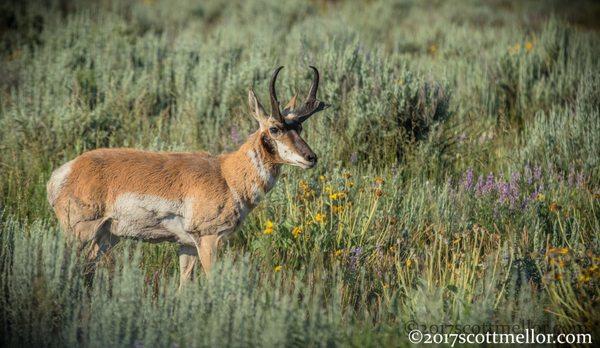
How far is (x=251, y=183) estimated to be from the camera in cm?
524

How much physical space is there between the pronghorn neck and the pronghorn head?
0.07 metres

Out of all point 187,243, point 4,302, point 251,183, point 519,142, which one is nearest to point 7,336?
point 4,302

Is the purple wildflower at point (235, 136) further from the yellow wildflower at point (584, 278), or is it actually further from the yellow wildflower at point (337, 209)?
the yellow wildflower at point (584, 278)

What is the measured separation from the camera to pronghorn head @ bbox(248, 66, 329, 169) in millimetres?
5055

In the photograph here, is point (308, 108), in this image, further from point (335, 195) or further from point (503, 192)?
point (503, 192)

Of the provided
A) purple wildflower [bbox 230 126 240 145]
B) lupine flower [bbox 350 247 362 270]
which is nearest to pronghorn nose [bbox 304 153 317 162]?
lupine flower [bbox 350 247 362 270]

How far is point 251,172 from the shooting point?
5262 millimetres

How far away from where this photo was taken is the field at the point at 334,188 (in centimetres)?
390

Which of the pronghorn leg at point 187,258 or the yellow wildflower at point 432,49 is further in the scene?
the yellow wildflower at point 432,49

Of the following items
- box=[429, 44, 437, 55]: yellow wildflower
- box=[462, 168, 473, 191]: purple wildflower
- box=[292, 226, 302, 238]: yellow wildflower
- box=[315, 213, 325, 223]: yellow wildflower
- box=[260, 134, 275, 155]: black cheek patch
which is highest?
box=[429, 44, 437, 55]: yellow wildflower

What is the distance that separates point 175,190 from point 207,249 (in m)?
0.49

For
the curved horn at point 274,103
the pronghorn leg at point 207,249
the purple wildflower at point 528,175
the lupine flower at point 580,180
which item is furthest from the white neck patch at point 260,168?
the lupine flower at point 580,180

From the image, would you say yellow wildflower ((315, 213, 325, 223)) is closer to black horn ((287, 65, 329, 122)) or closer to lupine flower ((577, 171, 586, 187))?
black horn ((287, 65, 329, 122))

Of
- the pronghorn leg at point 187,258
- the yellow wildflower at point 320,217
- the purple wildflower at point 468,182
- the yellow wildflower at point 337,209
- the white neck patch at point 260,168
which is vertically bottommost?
the pronghorn leg at point 187,258
